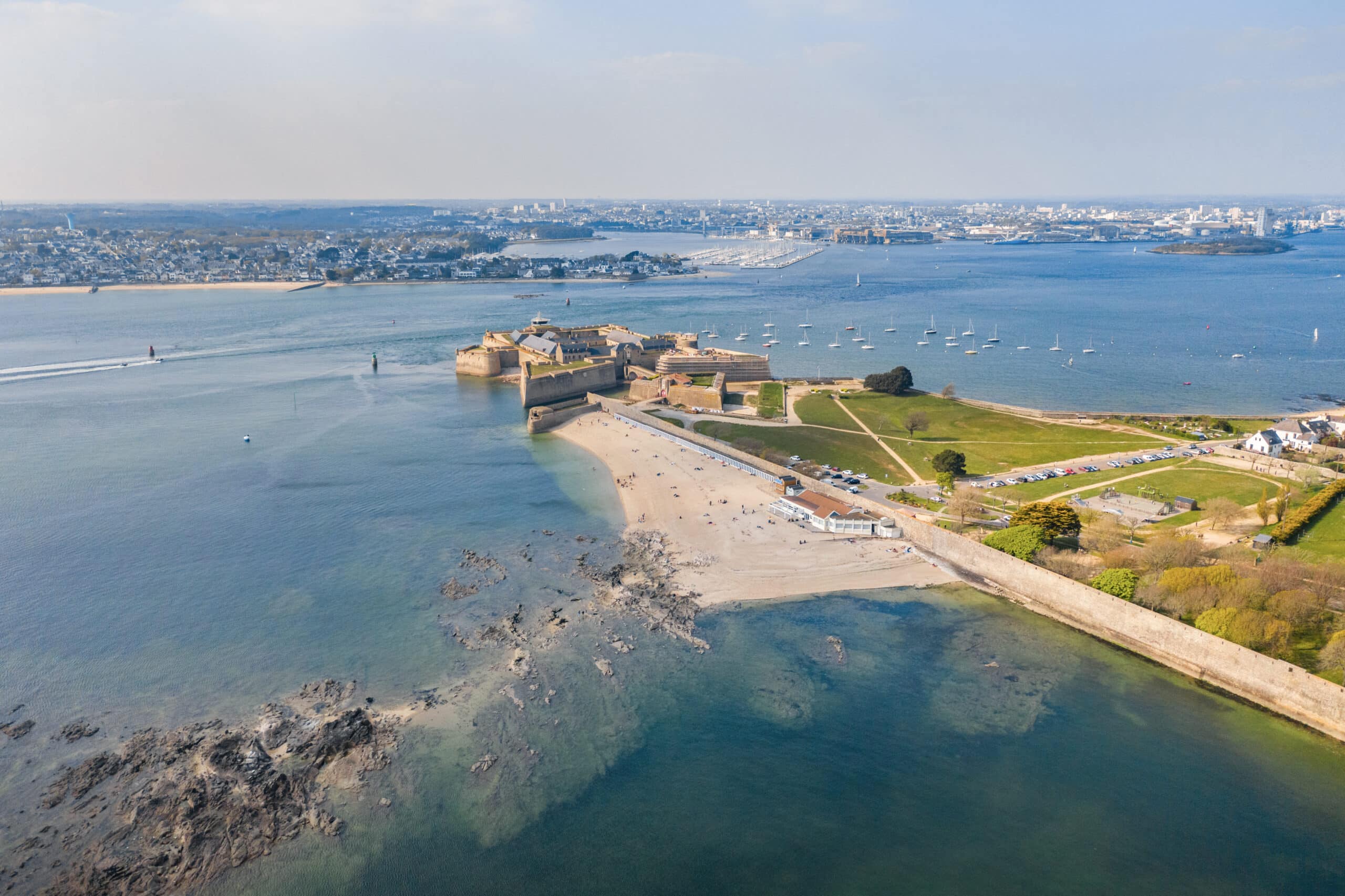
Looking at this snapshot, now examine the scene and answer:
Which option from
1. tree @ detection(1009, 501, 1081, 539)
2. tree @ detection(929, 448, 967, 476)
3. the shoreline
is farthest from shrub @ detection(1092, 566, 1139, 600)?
the shoreline

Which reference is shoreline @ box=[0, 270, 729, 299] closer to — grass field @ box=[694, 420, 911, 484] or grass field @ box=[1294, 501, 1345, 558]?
grass field @ box=[694, 420, 911, 484]

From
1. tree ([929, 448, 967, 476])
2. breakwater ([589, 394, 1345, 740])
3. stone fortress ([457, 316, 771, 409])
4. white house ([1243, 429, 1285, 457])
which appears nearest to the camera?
breakwater ([589, 394, 1345, 740])

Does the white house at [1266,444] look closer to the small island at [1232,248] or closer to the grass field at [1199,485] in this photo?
the grass field at [1199,485]

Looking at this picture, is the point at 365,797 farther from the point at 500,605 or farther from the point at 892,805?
the point at 892,805

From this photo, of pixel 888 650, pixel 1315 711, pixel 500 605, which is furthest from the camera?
pixel 500 605

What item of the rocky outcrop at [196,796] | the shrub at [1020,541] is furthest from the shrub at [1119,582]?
the rocky outcrop at [196,796]

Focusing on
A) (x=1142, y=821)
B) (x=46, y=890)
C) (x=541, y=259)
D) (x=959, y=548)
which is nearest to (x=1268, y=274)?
(x=541, y=259)

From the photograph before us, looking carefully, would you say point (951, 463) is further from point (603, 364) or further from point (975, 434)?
point (603, 364)
